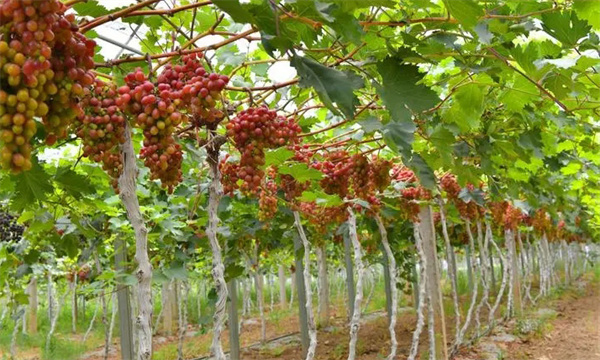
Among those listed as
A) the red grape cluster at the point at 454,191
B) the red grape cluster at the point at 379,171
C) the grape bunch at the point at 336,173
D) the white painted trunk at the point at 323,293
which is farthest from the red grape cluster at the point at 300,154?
the white painted trunk at the point at 323,293

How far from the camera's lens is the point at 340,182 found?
316cm

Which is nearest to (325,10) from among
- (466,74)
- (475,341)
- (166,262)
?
(466,74)

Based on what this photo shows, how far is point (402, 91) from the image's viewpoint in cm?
153

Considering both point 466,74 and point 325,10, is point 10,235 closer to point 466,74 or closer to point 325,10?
point 466,74

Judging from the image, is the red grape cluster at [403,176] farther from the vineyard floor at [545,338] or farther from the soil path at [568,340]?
the soil path at [568,340]

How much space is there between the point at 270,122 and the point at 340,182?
1.48m

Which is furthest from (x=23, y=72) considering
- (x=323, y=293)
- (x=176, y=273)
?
(x=323, y=293)

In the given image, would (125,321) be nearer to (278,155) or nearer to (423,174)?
(278,155)

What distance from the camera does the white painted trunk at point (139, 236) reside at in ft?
4.38

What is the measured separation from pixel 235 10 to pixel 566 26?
52.0 inches

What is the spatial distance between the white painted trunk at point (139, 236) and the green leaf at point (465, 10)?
911 mm

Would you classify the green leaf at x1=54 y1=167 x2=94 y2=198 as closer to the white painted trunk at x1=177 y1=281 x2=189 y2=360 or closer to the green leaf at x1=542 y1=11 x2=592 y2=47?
the green leaf at x1=542 y1=11 x2=592 y2=47

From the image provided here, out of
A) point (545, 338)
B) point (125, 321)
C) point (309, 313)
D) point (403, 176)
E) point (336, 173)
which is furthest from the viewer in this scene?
point (545, 338)

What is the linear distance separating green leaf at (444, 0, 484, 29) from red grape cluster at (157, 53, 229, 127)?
644 mm
